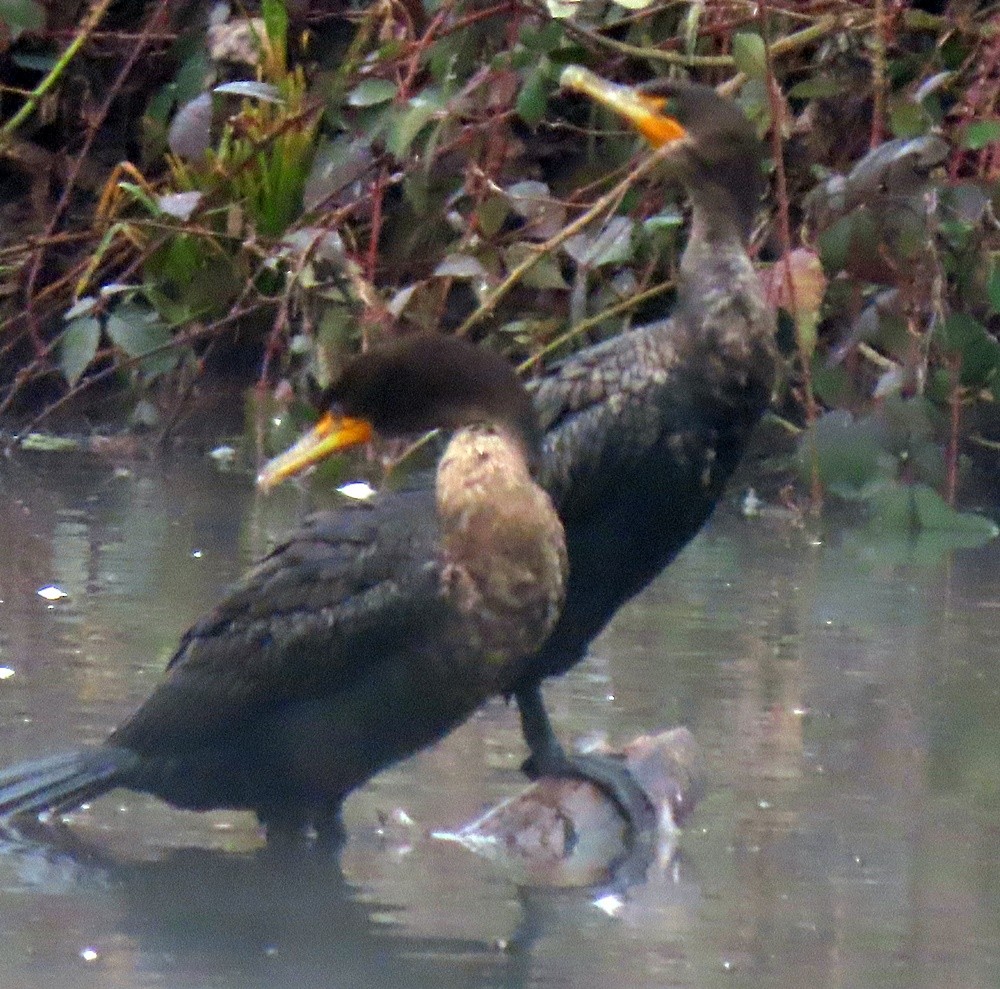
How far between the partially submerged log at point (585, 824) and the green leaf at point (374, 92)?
3608 mm

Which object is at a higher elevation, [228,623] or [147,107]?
[228,623]

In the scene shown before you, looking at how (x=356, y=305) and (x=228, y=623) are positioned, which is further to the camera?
(x=356, y=305)

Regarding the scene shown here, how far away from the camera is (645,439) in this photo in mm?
4422

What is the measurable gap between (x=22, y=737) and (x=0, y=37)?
5570mm

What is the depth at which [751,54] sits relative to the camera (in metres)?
6.53

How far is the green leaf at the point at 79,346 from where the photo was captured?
803 centimetres

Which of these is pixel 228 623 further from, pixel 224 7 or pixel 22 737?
pixel 224 7

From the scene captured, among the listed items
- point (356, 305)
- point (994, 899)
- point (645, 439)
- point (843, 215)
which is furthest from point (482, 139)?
point (994, 899)

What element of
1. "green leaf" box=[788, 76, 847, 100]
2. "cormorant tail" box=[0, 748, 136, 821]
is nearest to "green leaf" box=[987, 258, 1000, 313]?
"green leaf" box=[788, 76, 847, 100]

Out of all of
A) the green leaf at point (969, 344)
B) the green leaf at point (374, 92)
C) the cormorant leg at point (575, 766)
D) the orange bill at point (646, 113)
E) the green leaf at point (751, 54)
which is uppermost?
the orange bill at point (646, 113)

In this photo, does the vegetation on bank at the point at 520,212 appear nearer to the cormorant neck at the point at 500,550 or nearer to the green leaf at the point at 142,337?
the green leaf at the point at 142,337

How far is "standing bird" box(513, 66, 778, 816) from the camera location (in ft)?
14.5

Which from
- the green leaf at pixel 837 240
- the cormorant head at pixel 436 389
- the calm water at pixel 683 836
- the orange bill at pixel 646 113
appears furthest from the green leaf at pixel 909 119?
the cormorant head at pixel 436 389

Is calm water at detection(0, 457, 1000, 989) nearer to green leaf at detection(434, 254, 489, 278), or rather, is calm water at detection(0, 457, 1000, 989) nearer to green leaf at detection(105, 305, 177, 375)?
green leaf at detection(434, 254, 489, 278)
